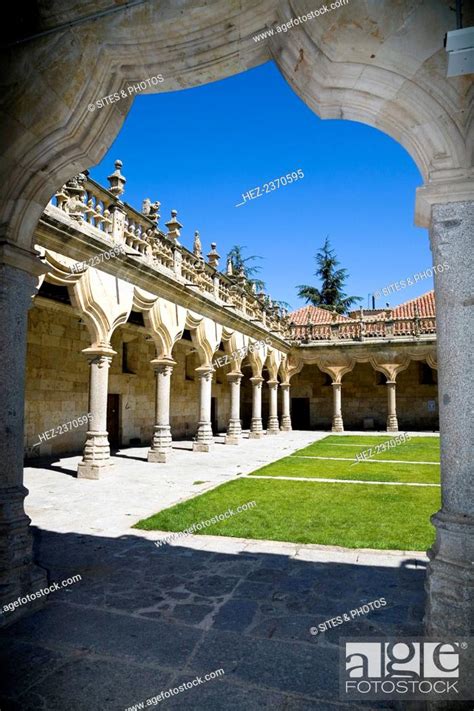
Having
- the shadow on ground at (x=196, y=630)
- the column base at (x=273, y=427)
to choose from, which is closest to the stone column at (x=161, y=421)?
the shadow on ground at (x=196, y=630)

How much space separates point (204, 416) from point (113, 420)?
3.10 m

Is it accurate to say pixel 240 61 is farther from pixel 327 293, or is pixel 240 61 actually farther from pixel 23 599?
pixel 327 293

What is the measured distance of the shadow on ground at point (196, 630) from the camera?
2.46m

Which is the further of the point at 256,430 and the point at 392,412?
the point at 392,412

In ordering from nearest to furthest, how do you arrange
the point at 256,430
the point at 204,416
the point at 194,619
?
the point at 194,619 → the point at 204,416 → the point at 256,430

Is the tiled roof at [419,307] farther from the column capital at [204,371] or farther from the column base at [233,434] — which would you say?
the column capital at [204,371]

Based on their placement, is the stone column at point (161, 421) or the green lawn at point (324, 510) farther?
the stone column at point (161, 421)

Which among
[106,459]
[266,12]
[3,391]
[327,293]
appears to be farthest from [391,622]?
[327,293]

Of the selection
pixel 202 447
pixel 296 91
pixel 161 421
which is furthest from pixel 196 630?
pixel 202 447

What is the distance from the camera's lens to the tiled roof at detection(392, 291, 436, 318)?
2797 cm

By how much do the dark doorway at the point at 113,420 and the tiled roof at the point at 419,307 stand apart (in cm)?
1882

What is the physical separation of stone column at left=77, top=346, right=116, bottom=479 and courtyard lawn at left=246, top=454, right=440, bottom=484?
315cm

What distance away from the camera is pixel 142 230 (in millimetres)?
11859

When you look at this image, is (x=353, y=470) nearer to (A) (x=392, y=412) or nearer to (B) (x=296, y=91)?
(B) (x=296, y=91)
